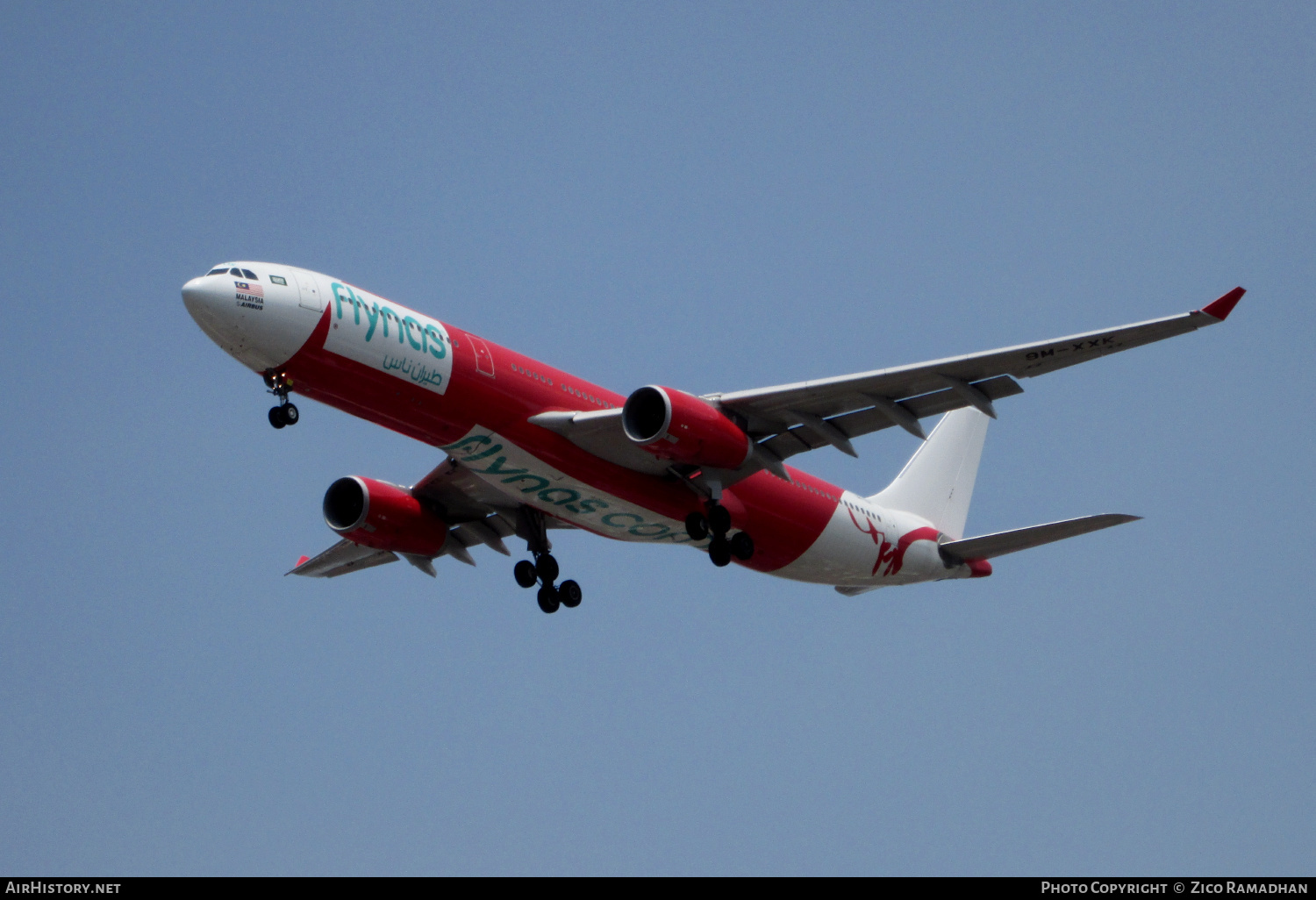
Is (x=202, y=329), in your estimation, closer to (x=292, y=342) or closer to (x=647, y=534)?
(x=292, y=342)

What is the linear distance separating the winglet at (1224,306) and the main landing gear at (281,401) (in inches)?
638

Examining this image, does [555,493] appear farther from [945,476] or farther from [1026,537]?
[945,476]

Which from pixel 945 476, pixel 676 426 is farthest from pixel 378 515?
pixel 945 476

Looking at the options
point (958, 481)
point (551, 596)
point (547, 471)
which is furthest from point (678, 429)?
point (958, 481)

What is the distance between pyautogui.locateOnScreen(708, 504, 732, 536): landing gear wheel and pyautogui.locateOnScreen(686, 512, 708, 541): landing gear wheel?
0.62ft

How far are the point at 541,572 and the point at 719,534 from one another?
5.21 m

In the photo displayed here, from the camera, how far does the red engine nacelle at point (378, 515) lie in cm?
3178

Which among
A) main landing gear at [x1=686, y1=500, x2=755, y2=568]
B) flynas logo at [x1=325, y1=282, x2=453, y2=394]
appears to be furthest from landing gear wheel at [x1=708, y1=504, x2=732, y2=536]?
flynas logo at [x1=325, y1=282, x2=453, y2=394]

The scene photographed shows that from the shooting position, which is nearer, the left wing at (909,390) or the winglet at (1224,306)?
the winglet at (1224,306)

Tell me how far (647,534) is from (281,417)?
9167mm

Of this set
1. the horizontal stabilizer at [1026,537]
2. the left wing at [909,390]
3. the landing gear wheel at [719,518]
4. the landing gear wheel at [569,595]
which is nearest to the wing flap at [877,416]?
the left wing at [909,390]

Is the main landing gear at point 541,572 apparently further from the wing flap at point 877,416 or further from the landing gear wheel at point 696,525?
the wing flap at point 877,416

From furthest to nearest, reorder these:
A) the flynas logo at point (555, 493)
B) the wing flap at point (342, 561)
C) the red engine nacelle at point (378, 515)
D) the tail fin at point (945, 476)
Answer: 1. the tail fin at point (945, 476)
2. the wing flap at point (342, 561)
3. the red engine nacelle at point (378, 515)
4. the flynas logo at point (555, 493)
